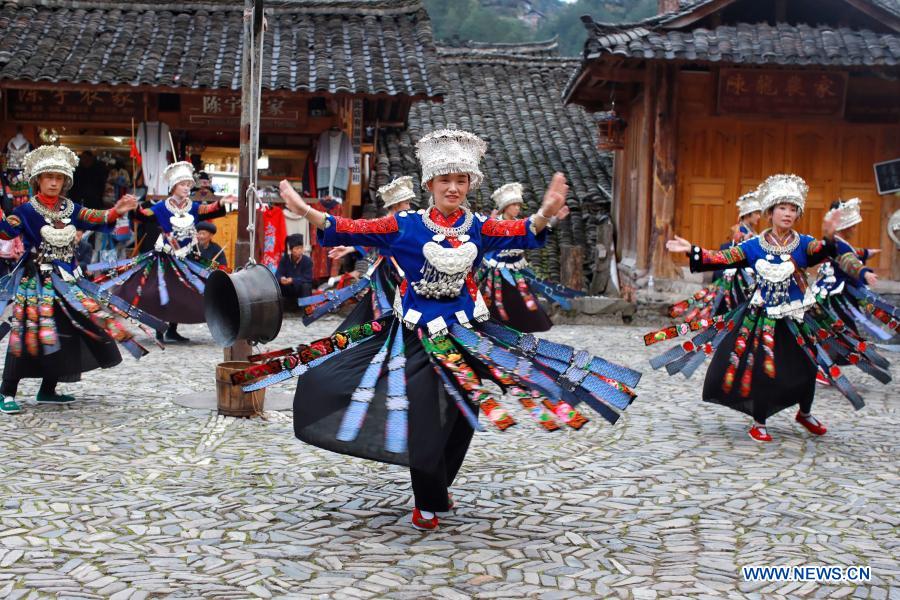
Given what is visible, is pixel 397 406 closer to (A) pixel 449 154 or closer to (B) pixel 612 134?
(A) pixel 449 154

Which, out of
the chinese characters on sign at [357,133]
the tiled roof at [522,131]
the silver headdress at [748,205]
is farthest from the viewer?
the tiled roof at [522,131]

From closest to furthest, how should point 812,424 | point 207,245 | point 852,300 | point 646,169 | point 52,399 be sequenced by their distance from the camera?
point 812,424, point 52,399, point 852,300, point 207,245, point 646,169

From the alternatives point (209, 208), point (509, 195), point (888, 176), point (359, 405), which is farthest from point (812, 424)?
point (888, 176)

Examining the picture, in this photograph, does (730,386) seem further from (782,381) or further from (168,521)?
(168,521)

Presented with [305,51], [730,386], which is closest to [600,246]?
[305,51]

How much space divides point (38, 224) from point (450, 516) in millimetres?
3902

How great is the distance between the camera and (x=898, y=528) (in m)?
4.48

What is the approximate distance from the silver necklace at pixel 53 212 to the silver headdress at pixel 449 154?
3.42 metres

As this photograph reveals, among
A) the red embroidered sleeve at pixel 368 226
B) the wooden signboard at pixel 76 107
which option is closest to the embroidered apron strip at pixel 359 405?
the red embroidered sleeve at pixel 368 226

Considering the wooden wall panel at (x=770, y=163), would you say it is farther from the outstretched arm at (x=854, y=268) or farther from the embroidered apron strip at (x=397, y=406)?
the embroidered apron strip at (x=397, y=406)

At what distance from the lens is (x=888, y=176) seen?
12.8m

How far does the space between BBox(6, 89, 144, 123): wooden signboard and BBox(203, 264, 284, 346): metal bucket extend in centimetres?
952

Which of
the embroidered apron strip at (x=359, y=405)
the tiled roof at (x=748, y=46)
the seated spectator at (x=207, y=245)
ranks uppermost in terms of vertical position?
the tiled roof at (x=748, y=46)

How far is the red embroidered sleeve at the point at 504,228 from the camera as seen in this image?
4.58m
